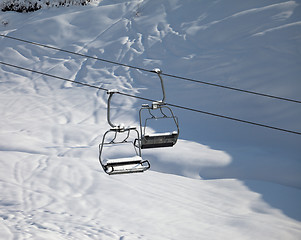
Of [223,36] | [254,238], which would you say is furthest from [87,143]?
[223,36]

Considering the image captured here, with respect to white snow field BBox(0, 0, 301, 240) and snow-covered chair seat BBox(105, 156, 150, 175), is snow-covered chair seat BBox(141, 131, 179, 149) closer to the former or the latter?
snow-covered chair seat BBox(105, 156, 150, 175)

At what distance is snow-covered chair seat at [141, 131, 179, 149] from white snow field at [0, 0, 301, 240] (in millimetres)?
2752

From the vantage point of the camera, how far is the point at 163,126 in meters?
13.1

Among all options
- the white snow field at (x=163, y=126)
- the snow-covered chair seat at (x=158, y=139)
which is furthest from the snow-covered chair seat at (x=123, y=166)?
the white snow field at (x=163, y=126)

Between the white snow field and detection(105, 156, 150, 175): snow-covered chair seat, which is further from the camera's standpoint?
the white snow field

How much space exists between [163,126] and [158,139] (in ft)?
24.0

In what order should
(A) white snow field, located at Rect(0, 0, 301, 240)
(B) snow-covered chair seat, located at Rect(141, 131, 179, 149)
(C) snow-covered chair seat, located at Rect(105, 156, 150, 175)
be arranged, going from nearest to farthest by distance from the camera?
(C) snow-covered chair seat, located at Rect(105, 156, 150, 175)
(B) snow-covered chair seat, located at Rect(141, 131, 179, 149)
(A) white snow field, located at Rect(0, 0, 301, 240)

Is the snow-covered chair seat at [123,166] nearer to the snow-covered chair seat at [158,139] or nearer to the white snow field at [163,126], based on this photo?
the snow-covered chair seat at [158,139]

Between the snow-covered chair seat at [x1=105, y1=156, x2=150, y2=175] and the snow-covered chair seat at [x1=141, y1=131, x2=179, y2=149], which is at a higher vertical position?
the snow-covered chair seat at [x1=141, y1=131, x2=179, y2=149]

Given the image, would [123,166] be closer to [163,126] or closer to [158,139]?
[158,139]

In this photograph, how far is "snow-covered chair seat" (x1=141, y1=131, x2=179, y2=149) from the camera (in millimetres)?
5715

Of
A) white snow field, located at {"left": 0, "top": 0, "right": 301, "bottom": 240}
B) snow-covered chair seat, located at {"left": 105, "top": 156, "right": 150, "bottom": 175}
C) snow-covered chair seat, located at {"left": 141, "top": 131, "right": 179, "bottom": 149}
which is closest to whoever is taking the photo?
snow-covered chair seat, located at {"left": 105, "top": 156, "right": 150, "bottom": 175}

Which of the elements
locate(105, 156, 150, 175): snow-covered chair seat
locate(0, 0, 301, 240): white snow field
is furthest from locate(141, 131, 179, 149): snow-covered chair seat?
locate(0, 0, 301, 240): white snow field

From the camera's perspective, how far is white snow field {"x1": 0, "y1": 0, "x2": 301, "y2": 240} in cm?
848
